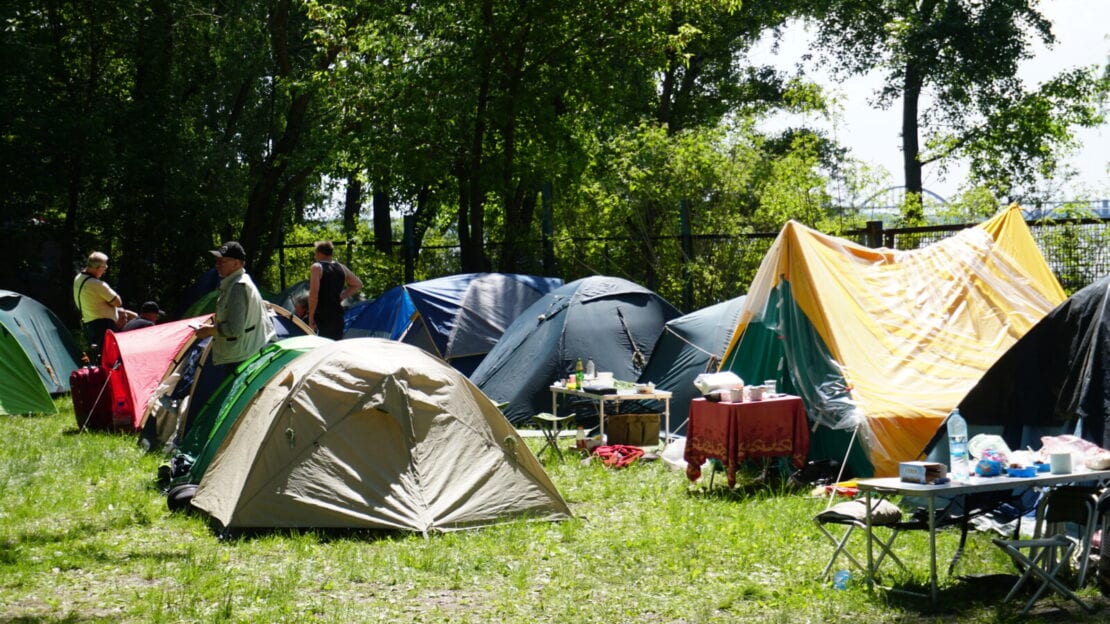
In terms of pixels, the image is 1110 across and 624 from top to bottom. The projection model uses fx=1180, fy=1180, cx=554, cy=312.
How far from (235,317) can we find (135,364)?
11.3 feet

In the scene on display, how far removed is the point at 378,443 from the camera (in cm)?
774

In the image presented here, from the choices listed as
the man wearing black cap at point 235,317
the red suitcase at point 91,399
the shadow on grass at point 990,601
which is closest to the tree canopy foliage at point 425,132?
the red suitcase at point 91,399

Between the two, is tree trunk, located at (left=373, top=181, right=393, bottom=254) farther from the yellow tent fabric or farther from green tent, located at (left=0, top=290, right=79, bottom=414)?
the yellow tent fabric

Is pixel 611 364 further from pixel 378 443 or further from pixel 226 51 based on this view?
pixel 226 51

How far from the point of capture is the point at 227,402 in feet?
29.8

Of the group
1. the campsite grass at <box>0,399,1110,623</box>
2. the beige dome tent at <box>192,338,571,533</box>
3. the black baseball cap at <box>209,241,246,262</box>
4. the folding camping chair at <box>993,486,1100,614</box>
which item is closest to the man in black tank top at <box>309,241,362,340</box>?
the black baseball cap at <box>209,241,246,262</box>

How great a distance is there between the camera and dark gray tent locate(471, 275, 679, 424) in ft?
40.6

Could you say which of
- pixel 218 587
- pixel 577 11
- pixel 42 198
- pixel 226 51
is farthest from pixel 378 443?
pixel 42 198

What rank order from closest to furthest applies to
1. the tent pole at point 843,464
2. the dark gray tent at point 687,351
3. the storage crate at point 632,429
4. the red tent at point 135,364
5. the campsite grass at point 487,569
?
the campsite grass at point 487,569
the tent pole at point 843,464
the storage crate at point 632,429
the dark gray tent at point 687,351
the red tent at point 135,364

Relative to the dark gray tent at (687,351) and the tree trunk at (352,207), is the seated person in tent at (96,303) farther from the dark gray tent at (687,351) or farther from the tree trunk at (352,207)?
the tree trunk at (352,207)

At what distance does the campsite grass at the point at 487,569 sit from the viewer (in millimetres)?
5980

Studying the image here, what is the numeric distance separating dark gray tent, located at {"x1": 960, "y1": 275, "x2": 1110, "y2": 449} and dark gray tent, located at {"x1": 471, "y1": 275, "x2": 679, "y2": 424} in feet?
17.5

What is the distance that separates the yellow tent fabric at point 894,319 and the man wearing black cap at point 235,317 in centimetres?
399

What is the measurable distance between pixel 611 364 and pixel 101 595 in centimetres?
687
